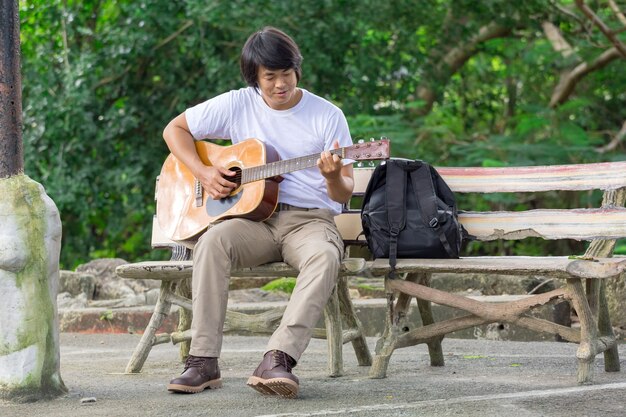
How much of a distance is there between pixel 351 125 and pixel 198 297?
7135mm

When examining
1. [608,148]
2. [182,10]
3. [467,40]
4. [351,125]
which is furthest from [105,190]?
[608,148]

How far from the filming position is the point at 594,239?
573 cm

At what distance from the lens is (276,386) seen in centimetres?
481

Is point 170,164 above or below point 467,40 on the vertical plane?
below

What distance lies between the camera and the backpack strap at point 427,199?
18.4 feet

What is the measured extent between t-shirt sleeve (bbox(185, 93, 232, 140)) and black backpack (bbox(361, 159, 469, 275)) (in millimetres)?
823

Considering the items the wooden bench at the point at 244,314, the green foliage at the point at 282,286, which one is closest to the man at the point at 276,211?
the wooden bench at the point at 244,314

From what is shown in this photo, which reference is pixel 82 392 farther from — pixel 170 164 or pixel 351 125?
pixel 351 125

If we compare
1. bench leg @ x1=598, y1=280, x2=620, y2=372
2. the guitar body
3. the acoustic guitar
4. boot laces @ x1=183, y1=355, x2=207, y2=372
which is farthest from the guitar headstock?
bench leg @ x1=598, y1=280, x2=620, y2=372

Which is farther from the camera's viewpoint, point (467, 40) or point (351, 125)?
point (467, 40)

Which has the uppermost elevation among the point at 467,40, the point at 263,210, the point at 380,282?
the point at 467,40

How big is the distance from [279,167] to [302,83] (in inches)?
282

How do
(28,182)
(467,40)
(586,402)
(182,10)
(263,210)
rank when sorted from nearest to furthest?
(586,402) → (28,182) → (263,210) → (182,10) → (467,40)

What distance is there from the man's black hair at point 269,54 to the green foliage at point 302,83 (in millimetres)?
6296
